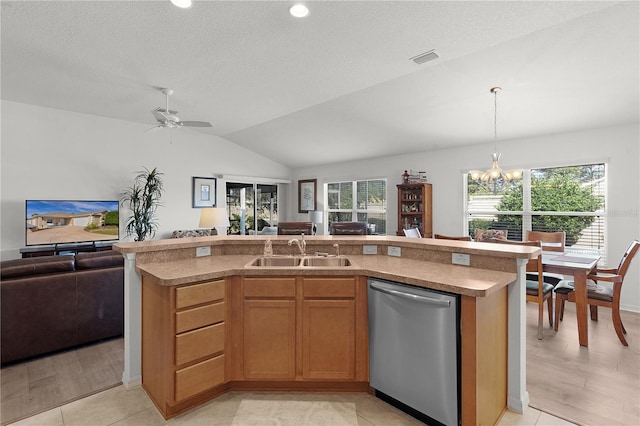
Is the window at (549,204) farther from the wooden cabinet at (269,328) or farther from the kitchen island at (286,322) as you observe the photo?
the wooden cabinet at (269,328)

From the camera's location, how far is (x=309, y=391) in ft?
7.47

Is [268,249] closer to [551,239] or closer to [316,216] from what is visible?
[551,239]

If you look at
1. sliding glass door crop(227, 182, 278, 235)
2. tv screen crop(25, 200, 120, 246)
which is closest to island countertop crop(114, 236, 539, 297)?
tv screen crop(25, 200, 120, 246)

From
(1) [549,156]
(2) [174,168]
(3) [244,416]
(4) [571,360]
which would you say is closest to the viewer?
(3) [244,416]

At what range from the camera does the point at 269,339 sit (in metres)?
2.20

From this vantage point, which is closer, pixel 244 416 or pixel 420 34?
pixel 244 416

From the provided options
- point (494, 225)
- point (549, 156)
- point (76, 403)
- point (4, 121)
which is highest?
point (4, 121)

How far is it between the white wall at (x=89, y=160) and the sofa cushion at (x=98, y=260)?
119 inches

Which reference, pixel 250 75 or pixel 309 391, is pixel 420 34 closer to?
pixel 250 75

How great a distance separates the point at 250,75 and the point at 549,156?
439 centimetres

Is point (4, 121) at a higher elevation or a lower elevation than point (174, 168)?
higher

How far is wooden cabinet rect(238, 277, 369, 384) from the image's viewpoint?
2180mm

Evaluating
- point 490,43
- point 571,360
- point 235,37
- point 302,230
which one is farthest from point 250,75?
point 571,360

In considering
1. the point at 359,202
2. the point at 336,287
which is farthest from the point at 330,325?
the point at 359,202
